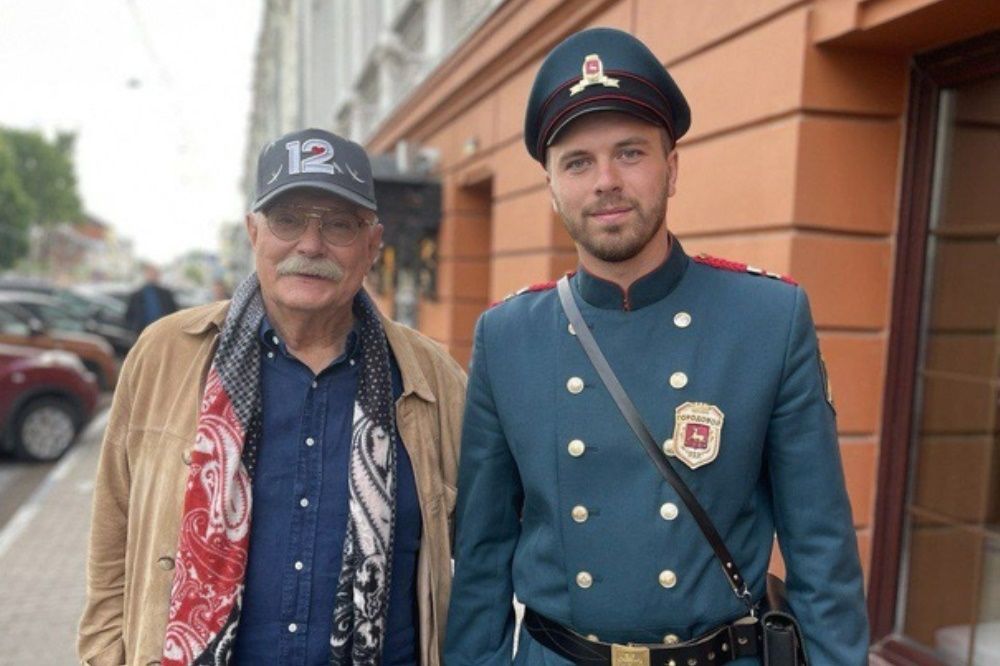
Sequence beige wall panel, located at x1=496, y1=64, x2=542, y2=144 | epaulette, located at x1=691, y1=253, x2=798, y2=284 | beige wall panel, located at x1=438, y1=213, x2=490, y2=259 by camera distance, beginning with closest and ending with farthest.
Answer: epaulette, located at x1=691, y1=253, x2=798, y2=284, beige wall panel, located at x1=496, y1=64, x2=542, y2=144, beige wall panel, located at x1=438, y1=213, x2=490, y2=259

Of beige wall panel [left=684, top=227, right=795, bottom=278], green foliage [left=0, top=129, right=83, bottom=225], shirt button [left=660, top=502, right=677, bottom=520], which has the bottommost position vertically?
shirt button [left=660, top=502, right=677, bottom=520]

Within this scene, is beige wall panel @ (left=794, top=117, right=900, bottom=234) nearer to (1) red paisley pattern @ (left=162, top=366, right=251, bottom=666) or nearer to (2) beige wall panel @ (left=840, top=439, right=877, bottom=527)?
(2) beige wall panel @ (left=840, top=439, right=877, bottom=527)

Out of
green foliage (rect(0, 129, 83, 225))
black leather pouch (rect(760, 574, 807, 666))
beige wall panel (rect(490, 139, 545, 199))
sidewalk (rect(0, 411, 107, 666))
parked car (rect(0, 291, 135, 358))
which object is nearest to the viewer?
black leather pouch (rect(760, 574, 807, 666))

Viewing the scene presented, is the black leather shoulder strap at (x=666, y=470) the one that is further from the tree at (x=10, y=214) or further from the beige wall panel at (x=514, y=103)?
the tree at (x=10, y=214)

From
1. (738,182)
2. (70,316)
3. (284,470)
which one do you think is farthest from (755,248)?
(70,316)

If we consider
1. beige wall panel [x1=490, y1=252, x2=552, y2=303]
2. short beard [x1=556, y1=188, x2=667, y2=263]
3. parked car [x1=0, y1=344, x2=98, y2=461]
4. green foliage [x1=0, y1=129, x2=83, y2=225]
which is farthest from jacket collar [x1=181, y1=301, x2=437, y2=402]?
green foliage [x1=0, y1=129, x2=83, y2=225]

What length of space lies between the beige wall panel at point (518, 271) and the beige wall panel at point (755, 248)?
181 cm

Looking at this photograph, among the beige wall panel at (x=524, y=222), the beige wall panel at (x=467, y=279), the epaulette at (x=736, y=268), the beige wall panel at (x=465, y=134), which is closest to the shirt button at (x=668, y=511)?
the epaulette at (x=736, y=268)

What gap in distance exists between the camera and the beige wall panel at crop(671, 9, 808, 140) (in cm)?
313

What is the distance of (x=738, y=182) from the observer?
349cm

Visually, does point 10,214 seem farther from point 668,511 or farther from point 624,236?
point 668,511

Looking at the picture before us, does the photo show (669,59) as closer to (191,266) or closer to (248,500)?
(248,500)

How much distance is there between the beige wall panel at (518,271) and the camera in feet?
18.3

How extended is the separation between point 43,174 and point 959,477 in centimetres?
7983
